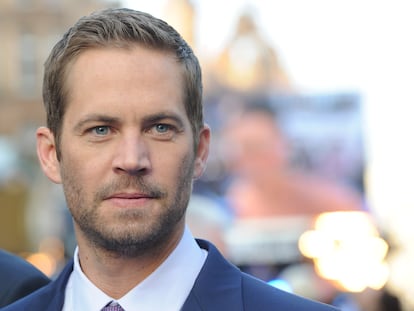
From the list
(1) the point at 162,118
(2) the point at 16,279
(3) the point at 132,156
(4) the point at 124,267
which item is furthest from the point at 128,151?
(2) the point at 16,279

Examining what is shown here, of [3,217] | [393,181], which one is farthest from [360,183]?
[3,217]

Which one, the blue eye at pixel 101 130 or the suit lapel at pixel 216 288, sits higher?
the blue eye at pixel 101 130

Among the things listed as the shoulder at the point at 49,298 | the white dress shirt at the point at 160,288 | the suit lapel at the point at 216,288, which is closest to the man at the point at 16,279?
the shoulder at the point at 49,298

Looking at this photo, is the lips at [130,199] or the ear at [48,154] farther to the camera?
the ear at [48,154]

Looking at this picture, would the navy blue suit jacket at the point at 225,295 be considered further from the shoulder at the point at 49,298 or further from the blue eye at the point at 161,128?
the blue eye at the point at 161,128

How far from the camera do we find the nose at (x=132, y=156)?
2.35m

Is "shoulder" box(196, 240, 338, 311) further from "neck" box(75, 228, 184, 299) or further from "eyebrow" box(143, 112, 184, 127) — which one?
"eyebrow" box(143, 112, 184, 127)

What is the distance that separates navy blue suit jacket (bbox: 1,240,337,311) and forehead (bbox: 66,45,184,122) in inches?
16.3

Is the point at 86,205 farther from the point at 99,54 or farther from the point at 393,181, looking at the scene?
the point at 393,181

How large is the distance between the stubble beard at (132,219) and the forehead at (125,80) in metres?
Result: 0.17

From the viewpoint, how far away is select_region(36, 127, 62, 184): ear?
2.64m

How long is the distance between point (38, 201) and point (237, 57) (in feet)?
34.4

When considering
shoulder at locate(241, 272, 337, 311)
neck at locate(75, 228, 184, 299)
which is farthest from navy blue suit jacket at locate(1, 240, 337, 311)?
neck at locate(75, 228, 184, 299)

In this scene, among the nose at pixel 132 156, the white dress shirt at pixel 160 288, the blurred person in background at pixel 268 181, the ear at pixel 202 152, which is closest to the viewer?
the nose at pixel 132 156
